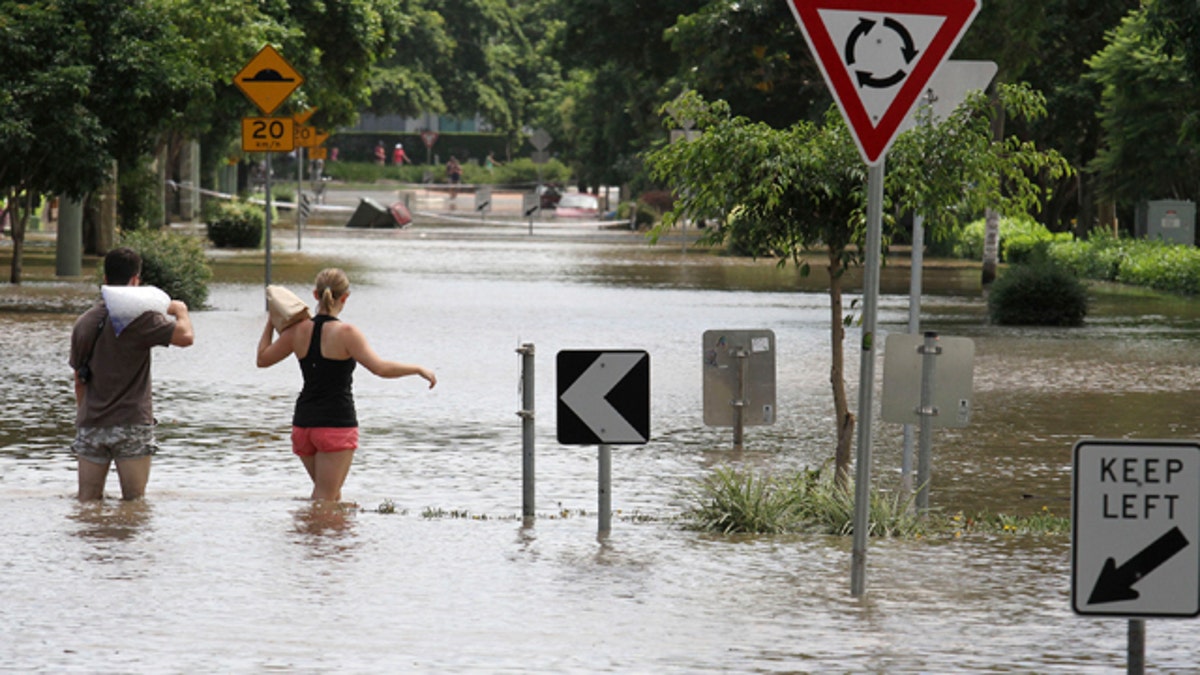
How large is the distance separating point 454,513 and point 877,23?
3576 millimetres

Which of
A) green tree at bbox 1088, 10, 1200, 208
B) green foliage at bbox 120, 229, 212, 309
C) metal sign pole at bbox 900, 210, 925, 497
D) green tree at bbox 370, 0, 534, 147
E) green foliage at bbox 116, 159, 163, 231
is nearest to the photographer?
metal sign pole at bbox 900, 210, 925, 497

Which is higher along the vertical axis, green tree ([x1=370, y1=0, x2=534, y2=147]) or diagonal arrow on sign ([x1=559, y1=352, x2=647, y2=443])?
green tree ([x1=370, y1=0, x2=534, y2=147])

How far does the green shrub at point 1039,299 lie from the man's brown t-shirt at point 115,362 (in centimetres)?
1586

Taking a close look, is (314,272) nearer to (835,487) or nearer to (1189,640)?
(835,487)

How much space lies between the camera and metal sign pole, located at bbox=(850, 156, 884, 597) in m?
7.84

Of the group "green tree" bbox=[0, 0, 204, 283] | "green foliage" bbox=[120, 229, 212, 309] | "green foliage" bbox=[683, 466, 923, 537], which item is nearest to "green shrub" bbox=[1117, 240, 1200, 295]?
"green foliage" bbox=[120, 229, 212, 309]

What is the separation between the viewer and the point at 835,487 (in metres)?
10.1

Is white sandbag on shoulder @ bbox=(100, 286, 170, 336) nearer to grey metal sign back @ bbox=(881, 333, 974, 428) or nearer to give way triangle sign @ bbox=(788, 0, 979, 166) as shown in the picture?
grey metal sign back @ bbox=(881, 333, 974, 428)

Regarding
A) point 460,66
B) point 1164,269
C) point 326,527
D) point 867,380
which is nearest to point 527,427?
point 326,527

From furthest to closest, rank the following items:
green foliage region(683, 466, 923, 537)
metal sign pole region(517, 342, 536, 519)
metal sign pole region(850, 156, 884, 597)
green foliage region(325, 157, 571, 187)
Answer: green foliage region(325, 157, 571, 187), metal sign pole region(517, 342, 536, 519), green foliage region(683, 466, 923, 537), metal sign pole region(850, 156, 884, 597)

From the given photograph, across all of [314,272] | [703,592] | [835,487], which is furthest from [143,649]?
[314,272]

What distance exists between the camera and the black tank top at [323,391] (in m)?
10.2

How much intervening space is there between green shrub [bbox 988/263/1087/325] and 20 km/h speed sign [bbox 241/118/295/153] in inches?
343

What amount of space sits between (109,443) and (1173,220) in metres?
32.1
